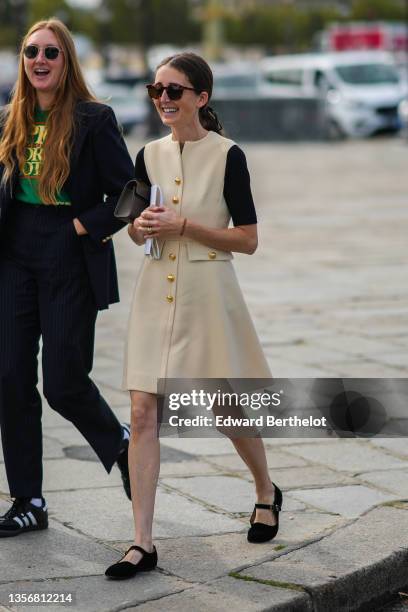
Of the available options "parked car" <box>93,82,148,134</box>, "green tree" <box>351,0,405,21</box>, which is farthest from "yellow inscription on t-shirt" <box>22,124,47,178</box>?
"green tree" <box>351,0,405,21</box>

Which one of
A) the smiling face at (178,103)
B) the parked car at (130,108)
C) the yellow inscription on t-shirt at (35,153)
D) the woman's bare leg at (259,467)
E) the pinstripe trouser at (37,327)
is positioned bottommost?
the parked car at (130,108)

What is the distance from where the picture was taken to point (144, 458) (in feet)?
14.1

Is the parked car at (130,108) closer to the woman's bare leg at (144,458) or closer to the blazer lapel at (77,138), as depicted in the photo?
the blazer lapel at (77,138)

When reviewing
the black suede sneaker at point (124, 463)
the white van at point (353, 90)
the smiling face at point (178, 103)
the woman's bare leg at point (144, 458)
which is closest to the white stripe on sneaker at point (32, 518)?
the black suede sneaker at point (124, 463)

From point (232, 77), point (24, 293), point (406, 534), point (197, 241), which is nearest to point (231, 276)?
point (197, 241)

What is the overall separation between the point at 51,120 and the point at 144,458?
4.16 ft

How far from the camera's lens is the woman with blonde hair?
4605mm

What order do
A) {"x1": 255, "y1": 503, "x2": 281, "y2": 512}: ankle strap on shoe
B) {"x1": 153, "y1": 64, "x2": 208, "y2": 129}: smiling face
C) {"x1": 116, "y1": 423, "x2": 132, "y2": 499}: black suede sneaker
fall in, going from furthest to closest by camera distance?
{"x1": 116, "y1": 423, "x2": 132, "y2": 499}: black suede sneaker → {"x1": 255, "y1": 503, "x2": 281, "y2": 512}: ankle strap on shoe → {"x1": 153, "y1": 64, "x2": 208, "y2": 129}: smiling face

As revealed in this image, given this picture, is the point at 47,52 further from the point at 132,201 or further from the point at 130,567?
the point at 130,567

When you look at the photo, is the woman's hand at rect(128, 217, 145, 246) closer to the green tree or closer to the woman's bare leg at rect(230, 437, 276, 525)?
the woman's bare leg at rect(230, 437, 276, 525)

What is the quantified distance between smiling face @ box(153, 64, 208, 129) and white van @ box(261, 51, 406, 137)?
2780 cm

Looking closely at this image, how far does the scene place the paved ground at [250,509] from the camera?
4.04 m

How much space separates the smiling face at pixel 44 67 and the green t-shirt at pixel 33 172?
0.47 ft

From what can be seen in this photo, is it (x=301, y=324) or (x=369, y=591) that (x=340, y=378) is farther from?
(x=369, y=591)
